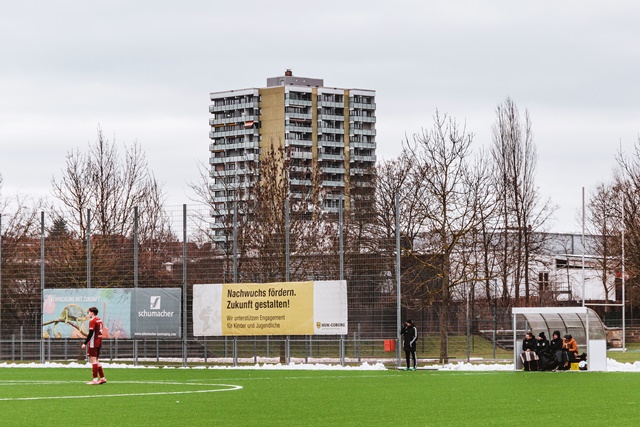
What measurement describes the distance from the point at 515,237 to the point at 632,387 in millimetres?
38744

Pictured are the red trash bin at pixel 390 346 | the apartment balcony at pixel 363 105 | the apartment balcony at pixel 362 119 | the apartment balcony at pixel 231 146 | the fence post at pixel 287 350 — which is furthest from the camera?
the apartment balcony at pixel 363 105

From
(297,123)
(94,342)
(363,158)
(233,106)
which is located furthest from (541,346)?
(363,158)

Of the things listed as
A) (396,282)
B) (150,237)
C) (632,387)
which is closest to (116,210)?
(150,237)

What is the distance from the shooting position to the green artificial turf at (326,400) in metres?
15.5

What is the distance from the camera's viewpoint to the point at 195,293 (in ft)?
128

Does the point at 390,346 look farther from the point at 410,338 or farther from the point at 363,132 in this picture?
the point at 363,132

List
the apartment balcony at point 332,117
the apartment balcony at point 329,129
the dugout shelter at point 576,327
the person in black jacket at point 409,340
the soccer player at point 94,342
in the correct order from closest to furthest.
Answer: the soccer player at point 94,342 → the dugout shelter at point 576,327 → the person in black jacket at point 409,340 → the apartment balcony at point 332,117 → the apartment balcony at point 329,129

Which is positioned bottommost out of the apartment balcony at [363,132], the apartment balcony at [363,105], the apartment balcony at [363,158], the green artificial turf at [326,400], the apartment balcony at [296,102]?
the green artificial turf at [326,400]

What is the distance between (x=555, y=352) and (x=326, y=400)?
54.3 ft

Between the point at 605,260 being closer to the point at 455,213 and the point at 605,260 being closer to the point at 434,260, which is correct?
the point at 455,213

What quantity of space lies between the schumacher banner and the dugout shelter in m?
5.56

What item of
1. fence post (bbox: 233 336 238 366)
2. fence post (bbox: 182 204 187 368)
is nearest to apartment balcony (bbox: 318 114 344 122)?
fence post (bbox: 182 204 187 368)

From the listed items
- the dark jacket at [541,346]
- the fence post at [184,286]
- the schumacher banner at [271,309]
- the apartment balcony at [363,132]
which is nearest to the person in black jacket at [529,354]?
the dark jacket at [541,346]

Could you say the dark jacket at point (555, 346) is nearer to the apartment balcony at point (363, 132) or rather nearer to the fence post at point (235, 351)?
the fence post at point (235, 351)
